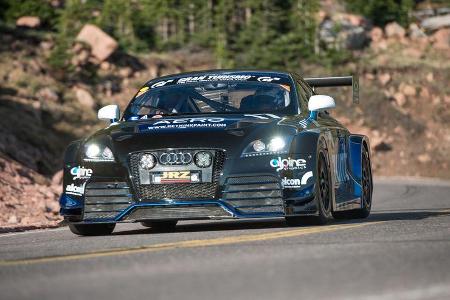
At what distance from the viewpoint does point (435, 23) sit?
7494 cm

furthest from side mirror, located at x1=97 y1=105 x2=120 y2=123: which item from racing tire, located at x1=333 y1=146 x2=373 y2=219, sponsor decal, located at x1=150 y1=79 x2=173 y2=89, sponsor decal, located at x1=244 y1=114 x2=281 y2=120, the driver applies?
racing tire, located at x1=333 y1=146 x2=373 y2=219

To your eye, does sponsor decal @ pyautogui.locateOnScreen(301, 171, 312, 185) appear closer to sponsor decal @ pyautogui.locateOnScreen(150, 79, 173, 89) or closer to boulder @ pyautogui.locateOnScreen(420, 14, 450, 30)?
sponsor decal @ pyautogui.locateOnScreen(150, 79, 173, 89)

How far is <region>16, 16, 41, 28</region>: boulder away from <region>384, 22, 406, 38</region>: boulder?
79.9 ft

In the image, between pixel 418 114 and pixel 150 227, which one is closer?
pixel 150 227

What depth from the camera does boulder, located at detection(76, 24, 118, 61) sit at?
5025 cm

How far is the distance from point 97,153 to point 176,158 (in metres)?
0.83

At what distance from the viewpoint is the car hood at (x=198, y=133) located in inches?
414

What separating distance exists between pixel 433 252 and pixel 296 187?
2.85 m

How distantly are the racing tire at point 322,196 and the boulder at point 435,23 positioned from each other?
64.4 meters

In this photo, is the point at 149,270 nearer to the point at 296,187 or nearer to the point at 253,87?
the point at 296,187

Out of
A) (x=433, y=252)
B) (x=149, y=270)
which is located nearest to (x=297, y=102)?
(x=433, y=252)

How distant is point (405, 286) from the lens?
6.02m

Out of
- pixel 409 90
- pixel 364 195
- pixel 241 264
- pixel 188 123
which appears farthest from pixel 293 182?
pixel 409 90

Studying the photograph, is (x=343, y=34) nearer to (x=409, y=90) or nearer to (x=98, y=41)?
(x=409, y=90)
